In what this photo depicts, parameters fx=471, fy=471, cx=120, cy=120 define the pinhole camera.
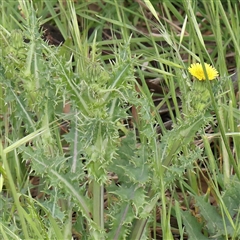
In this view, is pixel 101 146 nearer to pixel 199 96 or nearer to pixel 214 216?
pixel 199 96

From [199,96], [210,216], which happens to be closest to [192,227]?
→ [210,216]

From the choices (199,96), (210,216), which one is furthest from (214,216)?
(199,96)

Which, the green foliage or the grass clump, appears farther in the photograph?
the green foliage

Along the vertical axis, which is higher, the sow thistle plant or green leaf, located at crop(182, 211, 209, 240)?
the sow thistle plant

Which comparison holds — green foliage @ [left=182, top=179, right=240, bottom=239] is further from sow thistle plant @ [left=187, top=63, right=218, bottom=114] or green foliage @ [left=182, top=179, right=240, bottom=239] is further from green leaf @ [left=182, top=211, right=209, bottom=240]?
sow thistle plant @ [left=187, top=63, right=218, bottom=114]

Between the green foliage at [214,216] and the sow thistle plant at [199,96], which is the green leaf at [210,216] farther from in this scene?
the sow thistle plant at [199,96]

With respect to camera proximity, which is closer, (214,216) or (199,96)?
(199,96)

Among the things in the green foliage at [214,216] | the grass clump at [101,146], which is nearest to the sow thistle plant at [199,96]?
the grass clump at [101,146]

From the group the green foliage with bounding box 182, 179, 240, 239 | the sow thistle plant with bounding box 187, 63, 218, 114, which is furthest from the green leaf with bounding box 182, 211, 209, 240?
the sow thistle plant with bounding box 187, 63, 218, 114

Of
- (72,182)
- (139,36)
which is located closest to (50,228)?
(72,182)

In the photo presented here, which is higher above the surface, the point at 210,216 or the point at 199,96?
the point at 199,96

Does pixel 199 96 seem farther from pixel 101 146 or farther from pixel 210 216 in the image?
pixel 210 216
